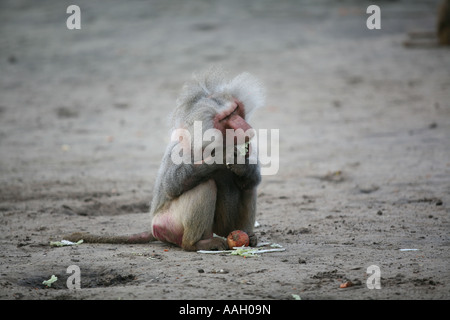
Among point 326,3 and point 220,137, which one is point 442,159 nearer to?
point 220,137

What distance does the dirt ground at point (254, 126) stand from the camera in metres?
4.39

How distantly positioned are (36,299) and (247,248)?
1.71 m

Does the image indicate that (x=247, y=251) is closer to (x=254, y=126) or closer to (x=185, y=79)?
(x=254, y=126)

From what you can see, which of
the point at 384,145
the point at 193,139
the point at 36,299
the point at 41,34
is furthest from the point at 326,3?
the point at 36,299

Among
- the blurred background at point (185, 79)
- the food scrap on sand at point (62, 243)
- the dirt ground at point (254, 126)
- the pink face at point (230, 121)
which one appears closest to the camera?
the dirt ground at point (254, 126)

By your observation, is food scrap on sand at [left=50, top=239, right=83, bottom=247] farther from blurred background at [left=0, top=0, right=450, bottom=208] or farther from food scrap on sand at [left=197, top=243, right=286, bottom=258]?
blurred background at [left=0, top=0, right=450, bottom=208]

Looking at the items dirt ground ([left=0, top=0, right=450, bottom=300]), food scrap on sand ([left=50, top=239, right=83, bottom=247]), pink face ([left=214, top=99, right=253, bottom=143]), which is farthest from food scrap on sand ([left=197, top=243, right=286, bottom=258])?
food scrap on sand ([left=50, top=239, right=83, bottom=247])

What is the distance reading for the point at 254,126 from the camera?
1045 cm

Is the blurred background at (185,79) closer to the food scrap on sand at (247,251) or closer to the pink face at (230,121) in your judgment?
the food scrap on sand at (247,251)

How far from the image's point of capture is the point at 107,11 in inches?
706

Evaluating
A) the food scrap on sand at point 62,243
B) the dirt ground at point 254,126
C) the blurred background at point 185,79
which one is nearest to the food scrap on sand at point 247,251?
the dirt ground at point 254,126

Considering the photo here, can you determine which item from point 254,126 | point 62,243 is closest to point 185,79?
point 254,126

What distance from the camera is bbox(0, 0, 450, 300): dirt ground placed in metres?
4.39

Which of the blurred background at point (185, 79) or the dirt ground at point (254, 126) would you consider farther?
the blurred background at point (185, 79)
